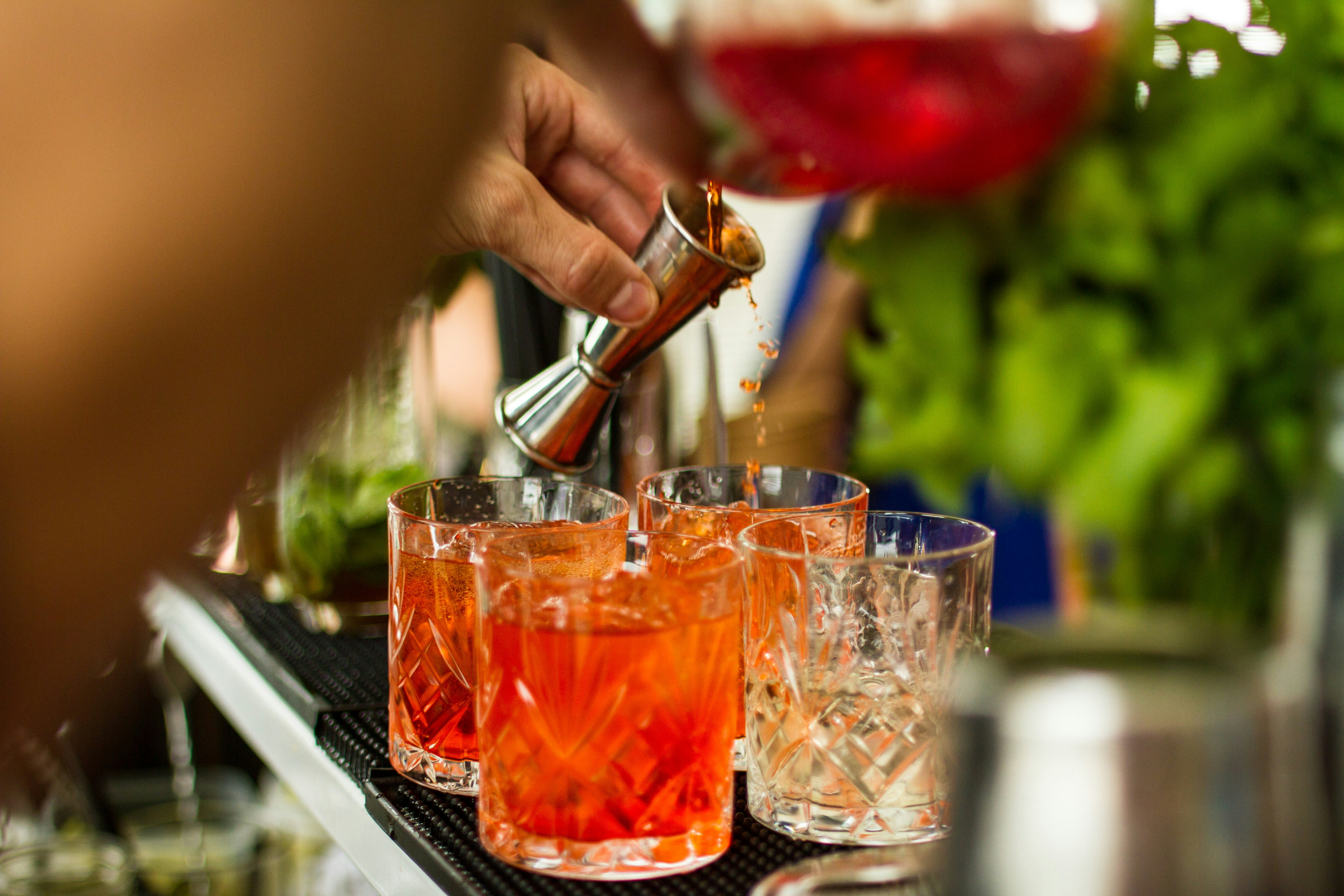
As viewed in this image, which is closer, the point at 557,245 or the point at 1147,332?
the point at 1147,332

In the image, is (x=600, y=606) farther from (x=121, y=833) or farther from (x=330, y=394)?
(x=121, y=833)

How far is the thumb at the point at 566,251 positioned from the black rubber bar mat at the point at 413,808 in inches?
10.8

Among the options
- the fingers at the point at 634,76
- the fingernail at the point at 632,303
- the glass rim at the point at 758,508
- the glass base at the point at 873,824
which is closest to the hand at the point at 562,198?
the fingernail at the point at 632,303

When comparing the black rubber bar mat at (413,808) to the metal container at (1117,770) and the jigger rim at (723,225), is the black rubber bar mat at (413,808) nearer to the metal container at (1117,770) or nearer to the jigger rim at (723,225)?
the metal container at (1117,770)

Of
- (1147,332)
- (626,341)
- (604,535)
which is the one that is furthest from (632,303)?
(1147,332)

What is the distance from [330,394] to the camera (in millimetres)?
248

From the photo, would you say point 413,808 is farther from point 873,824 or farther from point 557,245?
point 557,245

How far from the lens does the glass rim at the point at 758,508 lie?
2.17ft

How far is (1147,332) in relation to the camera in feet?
1.25

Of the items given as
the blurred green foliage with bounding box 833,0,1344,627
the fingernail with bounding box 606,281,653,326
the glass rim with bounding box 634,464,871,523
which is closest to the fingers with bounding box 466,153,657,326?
the fingernail with bounding box 606,281,653,326

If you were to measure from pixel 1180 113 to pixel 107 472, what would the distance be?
12.4 inches

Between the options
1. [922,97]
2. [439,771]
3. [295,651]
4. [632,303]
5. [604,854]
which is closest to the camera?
[922,97]

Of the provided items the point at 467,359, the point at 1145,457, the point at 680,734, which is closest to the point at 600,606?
the point at 680,734

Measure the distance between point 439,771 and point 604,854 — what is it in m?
0.13
